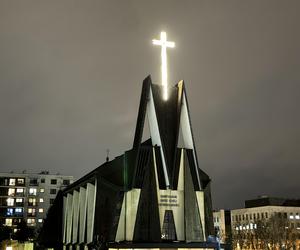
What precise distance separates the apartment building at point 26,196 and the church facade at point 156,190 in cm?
6628

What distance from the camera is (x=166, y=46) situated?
2052 inches

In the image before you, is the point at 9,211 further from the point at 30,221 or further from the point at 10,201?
the point at 30,221

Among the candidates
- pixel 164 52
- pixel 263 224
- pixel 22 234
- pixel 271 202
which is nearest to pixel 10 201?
pixel 22 234

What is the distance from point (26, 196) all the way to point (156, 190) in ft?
266

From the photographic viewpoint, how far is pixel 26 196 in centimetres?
12119

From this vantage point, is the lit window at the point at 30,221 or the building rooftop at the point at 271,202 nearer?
the lit window at the point at 30,221

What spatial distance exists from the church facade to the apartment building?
66.3 meters

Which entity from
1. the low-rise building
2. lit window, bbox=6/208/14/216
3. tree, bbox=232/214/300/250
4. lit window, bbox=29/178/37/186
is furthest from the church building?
lit window, bbox=29/178/37/186

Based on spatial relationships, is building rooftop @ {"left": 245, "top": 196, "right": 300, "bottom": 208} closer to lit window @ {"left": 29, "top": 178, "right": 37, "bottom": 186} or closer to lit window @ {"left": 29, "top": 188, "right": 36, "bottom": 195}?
lit window @ {"left": 29, "top": 188, "right": 36, "bottom": 195}

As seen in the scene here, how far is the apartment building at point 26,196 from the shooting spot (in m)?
117

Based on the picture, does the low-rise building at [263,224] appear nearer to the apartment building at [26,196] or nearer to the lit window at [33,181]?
the apartment building at [26,196]

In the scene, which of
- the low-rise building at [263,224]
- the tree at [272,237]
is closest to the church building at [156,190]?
the tree at [272,237]

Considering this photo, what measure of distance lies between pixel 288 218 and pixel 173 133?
8586 cm

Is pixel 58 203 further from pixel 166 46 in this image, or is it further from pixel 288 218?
pixel 288 218
